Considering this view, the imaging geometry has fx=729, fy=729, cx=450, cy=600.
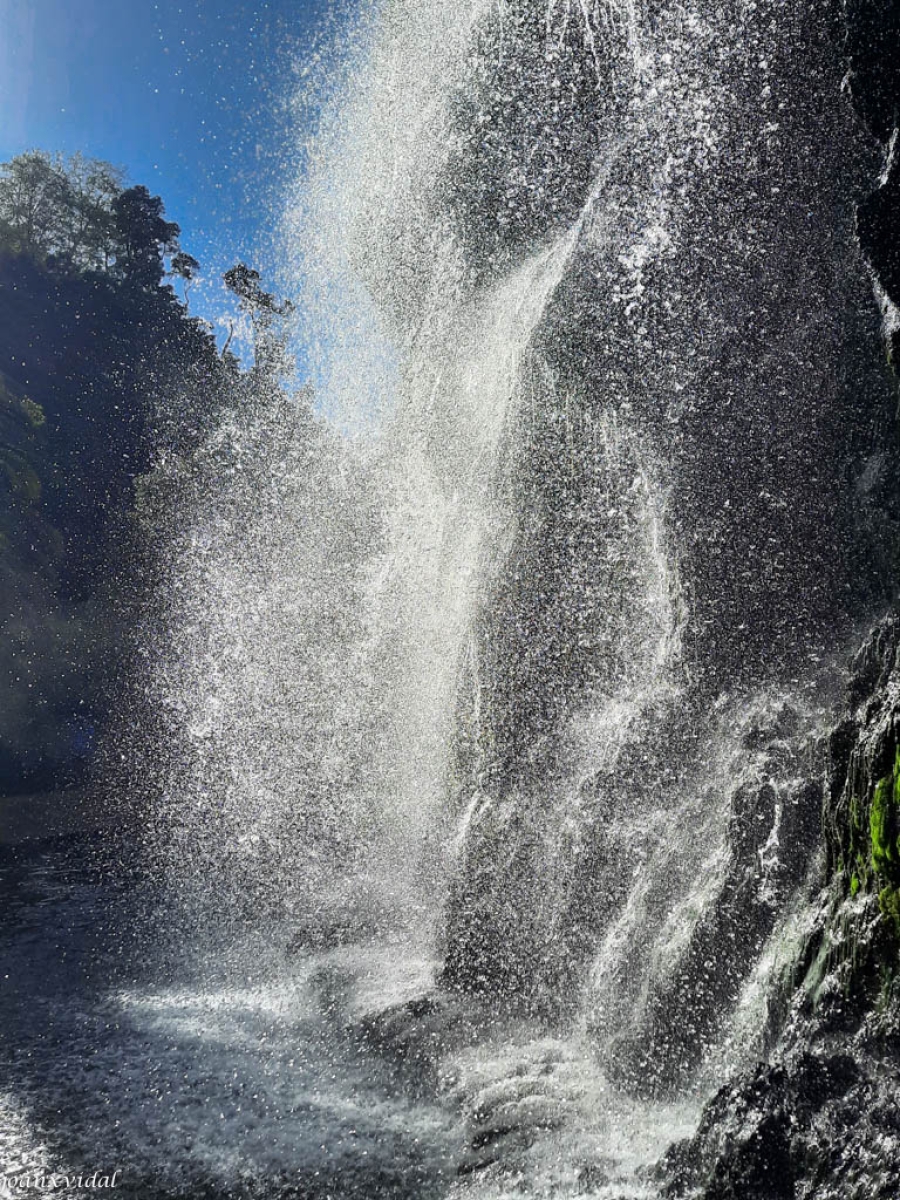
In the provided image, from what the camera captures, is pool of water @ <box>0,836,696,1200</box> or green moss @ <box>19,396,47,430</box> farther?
green moss @ <box>19,396,47,430</box>

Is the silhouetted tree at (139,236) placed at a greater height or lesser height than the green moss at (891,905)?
greater

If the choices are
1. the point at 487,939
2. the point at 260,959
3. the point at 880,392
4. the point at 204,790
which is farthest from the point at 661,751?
the point at 204,790

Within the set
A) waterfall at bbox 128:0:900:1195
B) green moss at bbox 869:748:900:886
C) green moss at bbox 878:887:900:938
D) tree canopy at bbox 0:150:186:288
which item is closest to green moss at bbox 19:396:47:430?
tree canopy at bbox 0:150:186:288

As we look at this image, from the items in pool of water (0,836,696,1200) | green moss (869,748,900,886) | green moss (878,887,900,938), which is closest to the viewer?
green moss (878,887,900,938)

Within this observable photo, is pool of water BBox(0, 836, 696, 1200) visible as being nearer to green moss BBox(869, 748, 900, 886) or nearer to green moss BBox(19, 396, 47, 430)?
green moss BBox(869, 748, 900, 886)

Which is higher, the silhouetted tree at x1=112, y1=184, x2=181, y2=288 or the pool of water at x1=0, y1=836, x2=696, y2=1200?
the silhouetted tree at x1=112, y1=184, x2=181, y2=288

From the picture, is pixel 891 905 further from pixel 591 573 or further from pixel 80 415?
pixel 80 415

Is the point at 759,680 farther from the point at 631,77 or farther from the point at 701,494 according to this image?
the point at 631,77

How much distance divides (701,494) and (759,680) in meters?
2.00

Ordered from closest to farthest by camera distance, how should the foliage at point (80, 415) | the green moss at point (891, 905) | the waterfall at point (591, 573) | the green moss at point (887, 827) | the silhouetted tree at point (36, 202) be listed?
the green moss at point (891, 905) < the green moss at point (887, 827) < the waterfall at point (591, 573) < the foliage at point (80, 415) < the silhouetted tree at point (36, 202)

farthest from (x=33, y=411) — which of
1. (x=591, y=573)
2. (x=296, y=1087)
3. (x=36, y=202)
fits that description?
(x=296, y=1087)

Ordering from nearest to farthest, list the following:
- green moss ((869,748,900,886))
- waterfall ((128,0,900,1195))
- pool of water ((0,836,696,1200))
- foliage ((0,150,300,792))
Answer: green moss ((869,748,900,886)) → pool of water ((0,836,696,1200)) → waterfall ((128,0,900,1195)) → foliage ((0,150,300,792))

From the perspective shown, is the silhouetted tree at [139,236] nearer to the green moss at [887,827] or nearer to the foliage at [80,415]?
the foliage at [80,415]

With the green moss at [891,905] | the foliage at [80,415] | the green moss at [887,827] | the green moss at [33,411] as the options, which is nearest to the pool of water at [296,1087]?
the green moss at [891,905]
